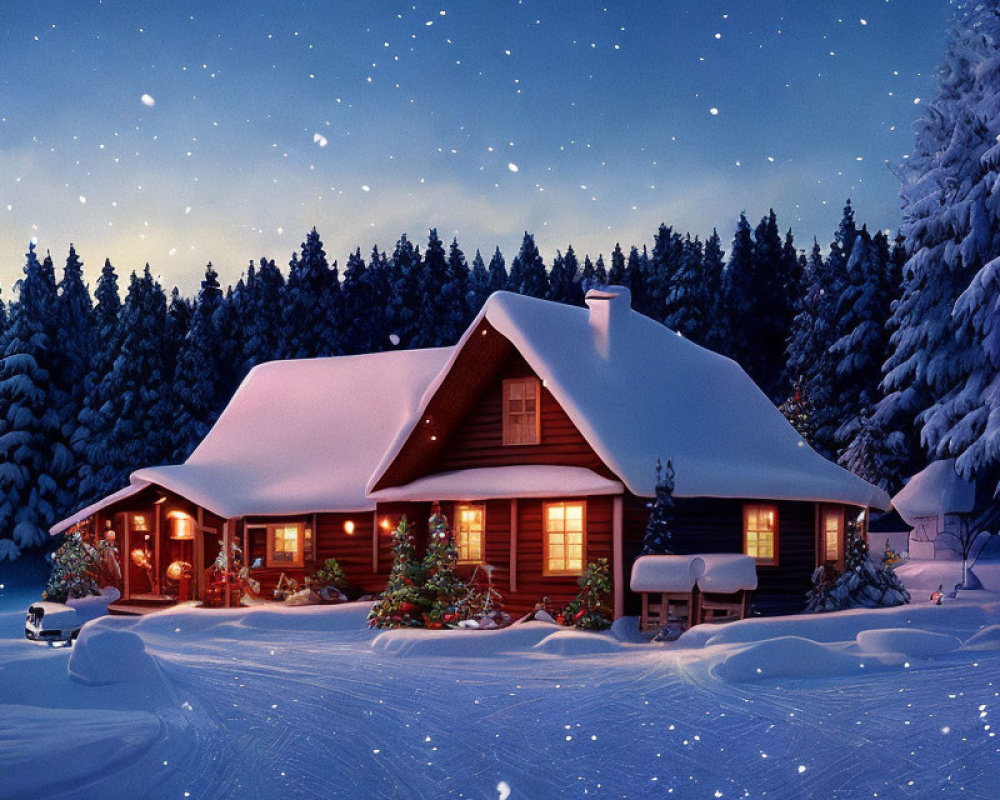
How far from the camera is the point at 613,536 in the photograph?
2220 centimetres

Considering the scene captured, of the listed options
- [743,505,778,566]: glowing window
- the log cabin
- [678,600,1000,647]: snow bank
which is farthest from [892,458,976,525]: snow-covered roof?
[678,600,1000,647]: snow bank

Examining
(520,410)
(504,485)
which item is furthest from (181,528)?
(504,485)

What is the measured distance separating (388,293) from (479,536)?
5194cm

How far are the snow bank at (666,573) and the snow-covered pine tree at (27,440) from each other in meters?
33.5

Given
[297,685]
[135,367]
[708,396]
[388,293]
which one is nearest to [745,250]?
[388,293]

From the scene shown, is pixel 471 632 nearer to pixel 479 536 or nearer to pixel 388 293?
pixel 479 536

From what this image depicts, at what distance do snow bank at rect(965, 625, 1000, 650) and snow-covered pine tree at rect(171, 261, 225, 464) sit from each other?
136ft

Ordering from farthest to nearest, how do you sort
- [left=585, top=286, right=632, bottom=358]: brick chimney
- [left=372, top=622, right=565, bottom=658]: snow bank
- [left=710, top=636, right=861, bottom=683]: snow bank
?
[left=585, top=286, right=632, bottom=358]: brick chimney, [left=372, top=622, right=565, bottom=658]: snow bank, [left=710, top=636, right=861, bottom=683]: snow bank

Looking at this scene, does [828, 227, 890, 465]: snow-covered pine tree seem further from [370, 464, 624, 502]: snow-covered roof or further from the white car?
the white car

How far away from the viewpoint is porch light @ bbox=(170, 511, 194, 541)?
3109 centimetres

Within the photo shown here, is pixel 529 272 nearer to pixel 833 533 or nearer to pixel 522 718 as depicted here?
pixel 833 533

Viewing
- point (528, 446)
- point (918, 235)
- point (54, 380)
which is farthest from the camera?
point (54, 380)

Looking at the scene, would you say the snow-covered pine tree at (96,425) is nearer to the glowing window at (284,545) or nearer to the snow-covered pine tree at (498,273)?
the glowing window at (284,545)

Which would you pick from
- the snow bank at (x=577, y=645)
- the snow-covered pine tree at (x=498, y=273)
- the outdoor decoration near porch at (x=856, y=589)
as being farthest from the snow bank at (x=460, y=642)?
the snow-covered pine tree at (x=498, y=273)
